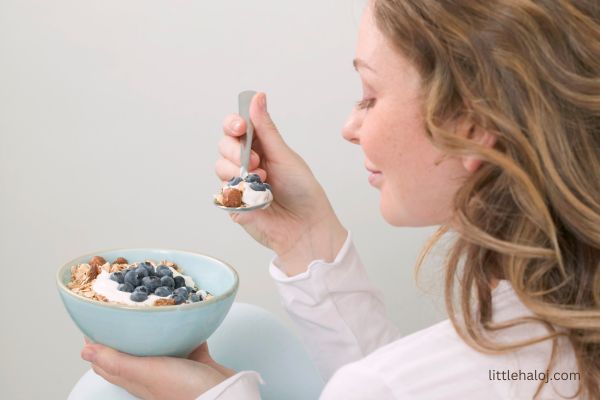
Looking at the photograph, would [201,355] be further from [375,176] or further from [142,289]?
[375,176]

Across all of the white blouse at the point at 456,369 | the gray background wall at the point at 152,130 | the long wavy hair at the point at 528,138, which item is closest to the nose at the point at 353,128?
the long wavy hair at the point at 528,138

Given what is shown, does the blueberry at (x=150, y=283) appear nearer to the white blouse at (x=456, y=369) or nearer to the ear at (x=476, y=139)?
the white blouse at (x=456, y=369)

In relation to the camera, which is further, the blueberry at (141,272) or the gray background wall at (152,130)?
the gray background wall at (152,130)

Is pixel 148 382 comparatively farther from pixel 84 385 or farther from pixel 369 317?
pixel 369 317

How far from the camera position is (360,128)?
847 mm

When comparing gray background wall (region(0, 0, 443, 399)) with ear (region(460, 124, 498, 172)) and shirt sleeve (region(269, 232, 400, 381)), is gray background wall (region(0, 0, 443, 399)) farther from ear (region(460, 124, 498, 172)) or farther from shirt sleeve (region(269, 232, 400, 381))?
ear (region(460, 124, 498, 172))

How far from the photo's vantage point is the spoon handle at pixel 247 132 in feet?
3.42

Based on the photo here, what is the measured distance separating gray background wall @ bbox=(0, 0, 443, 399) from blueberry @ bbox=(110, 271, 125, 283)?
80cm

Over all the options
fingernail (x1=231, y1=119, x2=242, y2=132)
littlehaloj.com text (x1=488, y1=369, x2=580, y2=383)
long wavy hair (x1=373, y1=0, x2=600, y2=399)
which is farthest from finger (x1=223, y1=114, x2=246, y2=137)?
littlehaloj.com text (x1=488, y1=369, x2=580, y2=383)

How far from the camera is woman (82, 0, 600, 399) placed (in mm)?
699

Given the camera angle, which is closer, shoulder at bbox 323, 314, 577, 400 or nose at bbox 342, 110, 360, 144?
shoulder at bbox 323, 314, 577, 400

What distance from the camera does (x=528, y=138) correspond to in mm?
713

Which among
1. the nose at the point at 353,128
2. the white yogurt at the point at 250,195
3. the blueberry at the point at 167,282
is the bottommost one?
the blueberry at the point at 167,282

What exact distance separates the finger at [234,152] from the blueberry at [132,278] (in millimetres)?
253
